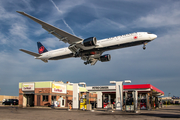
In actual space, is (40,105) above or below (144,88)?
below

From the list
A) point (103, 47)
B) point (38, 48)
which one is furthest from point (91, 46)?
point (38, 48)

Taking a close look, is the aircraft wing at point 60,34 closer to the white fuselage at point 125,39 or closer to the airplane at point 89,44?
the airplane at point 89,44

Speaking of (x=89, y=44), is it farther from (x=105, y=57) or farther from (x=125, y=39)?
(x=105, y=57)

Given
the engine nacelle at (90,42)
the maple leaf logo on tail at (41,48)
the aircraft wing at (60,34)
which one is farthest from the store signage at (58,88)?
the engine nacelle at (90,42)

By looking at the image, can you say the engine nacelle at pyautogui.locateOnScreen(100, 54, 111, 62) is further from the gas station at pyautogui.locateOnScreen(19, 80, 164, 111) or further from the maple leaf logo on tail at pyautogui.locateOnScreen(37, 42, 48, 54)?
the maple leaf logo on tail at pyautogui.locateOnScreen(37, 42, 48, 54)

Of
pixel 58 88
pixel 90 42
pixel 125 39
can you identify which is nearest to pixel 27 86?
pixel 58 88

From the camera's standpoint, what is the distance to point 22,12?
24656mm

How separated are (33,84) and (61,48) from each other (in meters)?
21.4

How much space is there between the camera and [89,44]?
2952 centimetres

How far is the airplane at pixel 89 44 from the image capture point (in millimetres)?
27781

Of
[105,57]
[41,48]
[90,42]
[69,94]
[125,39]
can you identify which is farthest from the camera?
[69,94]

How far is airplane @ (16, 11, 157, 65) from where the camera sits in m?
27.8

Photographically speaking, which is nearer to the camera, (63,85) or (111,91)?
(111,91)

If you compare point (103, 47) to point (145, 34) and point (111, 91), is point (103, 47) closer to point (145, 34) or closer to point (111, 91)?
point (145, 34)
